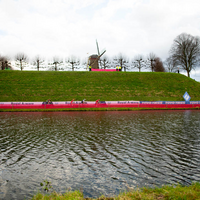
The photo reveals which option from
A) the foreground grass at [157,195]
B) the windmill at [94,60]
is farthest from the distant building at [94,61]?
the foreground grass at [157,195]

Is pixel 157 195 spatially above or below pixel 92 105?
below

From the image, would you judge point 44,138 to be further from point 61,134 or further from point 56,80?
point 56,80

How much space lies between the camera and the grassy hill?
38562mm

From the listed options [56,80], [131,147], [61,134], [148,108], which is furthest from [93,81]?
[131,147]

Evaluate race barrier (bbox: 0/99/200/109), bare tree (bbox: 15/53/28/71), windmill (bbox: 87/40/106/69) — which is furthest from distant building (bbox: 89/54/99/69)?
race barrier (bbox: 0/99/200/109)

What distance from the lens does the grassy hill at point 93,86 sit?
127ft

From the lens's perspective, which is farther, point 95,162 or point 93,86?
point 93,86

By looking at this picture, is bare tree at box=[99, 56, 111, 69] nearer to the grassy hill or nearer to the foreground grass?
the grassy hill

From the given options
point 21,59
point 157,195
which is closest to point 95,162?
point 157,195

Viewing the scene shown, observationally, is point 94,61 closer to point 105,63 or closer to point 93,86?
point 105,63

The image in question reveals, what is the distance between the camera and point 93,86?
43.3 metres

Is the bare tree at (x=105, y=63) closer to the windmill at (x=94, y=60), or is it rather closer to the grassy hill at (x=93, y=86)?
the windmill at (x=94, y=60)

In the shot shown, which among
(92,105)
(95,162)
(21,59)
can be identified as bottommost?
(95,162)

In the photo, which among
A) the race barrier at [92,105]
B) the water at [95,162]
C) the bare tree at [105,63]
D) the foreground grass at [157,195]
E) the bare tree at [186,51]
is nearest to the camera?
the foreground grass at [157,195]
